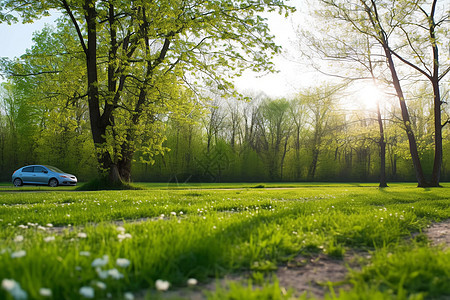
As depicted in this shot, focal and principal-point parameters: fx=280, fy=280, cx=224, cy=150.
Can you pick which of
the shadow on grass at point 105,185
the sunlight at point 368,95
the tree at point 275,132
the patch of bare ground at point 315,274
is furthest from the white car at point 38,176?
the tree at point 275,132

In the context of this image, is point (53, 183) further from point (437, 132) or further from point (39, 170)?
point (437, 132)

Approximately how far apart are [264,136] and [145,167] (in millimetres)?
21081

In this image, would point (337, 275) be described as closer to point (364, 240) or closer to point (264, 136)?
point (364, 240)

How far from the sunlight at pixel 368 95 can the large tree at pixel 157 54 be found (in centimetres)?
1266

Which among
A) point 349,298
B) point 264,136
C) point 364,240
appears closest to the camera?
point 349,298

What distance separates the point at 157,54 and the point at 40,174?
16.0 m

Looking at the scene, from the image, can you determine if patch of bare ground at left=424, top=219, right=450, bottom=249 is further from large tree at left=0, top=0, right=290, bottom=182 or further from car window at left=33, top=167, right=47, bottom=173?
car window at left=33, top=167, right=47, bottom=173

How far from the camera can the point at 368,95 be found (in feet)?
75.8

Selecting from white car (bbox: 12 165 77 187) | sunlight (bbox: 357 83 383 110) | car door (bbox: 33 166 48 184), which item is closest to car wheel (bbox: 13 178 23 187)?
white car (bbox: 12 165 77 187)

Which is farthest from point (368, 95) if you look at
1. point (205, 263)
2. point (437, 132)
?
point (205, 263)

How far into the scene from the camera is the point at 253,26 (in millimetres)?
12398

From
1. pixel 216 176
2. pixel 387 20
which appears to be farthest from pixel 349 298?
pixel 216 176

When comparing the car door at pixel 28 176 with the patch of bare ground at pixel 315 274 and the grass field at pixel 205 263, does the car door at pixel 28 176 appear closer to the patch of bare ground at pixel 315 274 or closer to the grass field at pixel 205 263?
the grass field at pixel 205 263

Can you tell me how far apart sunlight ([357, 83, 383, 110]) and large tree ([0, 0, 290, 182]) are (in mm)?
12661
